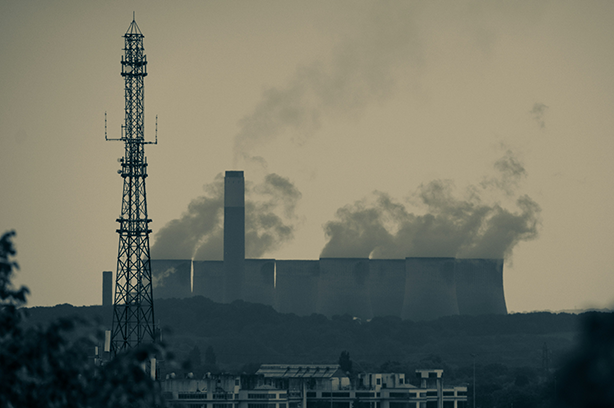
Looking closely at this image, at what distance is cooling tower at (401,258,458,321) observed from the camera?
205ft

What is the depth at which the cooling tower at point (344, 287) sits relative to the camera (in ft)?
219

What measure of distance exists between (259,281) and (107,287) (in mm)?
12016

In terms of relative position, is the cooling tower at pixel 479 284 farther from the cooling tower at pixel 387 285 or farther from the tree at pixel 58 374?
the tree at pixel 58 374

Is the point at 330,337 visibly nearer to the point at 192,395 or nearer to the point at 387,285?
the point at 387,285

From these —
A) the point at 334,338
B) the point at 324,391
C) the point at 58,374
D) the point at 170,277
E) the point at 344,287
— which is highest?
the point at 170,277

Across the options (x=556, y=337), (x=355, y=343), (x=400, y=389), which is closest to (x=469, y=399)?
(x=400, y=389)

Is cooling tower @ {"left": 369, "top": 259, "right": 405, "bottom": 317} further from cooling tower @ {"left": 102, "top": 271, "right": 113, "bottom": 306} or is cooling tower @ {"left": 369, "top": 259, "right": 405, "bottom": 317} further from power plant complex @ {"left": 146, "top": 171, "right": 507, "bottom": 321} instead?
cooling tower @ {"left": 102, "top": 271, "right": 113, "bottom": 306}

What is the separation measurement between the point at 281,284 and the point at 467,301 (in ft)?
46.7

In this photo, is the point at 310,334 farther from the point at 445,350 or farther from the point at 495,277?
the point at 495,277

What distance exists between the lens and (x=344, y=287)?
67.4 meters

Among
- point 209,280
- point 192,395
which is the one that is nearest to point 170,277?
point 209,280

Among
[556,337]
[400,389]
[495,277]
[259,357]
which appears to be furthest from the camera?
[556,337]

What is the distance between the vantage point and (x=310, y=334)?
75.3 m

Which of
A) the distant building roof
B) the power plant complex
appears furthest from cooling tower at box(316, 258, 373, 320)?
the distant building roof
